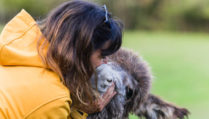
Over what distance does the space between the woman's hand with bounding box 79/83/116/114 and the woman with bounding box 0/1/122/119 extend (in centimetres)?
26

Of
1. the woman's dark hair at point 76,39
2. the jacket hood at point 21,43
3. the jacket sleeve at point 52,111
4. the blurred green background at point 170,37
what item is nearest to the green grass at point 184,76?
the blurred green background at point 170,37

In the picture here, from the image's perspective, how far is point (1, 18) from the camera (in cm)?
2670

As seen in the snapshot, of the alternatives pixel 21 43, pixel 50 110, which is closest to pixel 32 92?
pixel 50 110

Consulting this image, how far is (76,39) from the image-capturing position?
2.44 m

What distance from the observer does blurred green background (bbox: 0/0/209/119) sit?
9322 millimetres

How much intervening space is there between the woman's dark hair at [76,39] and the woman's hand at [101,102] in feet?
0.87

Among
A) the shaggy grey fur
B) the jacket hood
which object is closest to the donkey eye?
the shaggy grey fur

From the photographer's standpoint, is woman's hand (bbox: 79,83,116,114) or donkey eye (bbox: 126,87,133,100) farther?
donkey eye (bbox: 126,87,133,100)

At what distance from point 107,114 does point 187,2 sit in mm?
29916

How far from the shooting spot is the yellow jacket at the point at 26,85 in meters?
2.34

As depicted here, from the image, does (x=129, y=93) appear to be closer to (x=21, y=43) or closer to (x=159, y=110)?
(x=159, y=110)

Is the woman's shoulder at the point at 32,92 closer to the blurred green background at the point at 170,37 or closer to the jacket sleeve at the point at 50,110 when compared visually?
the jacket sleeve at the point at 50,110

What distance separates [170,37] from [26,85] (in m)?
22.4

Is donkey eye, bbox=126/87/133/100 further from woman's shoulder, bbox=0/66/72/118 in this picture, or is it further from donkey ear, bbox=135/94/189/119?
woman's shoulder, bbox=0/66/72/118
